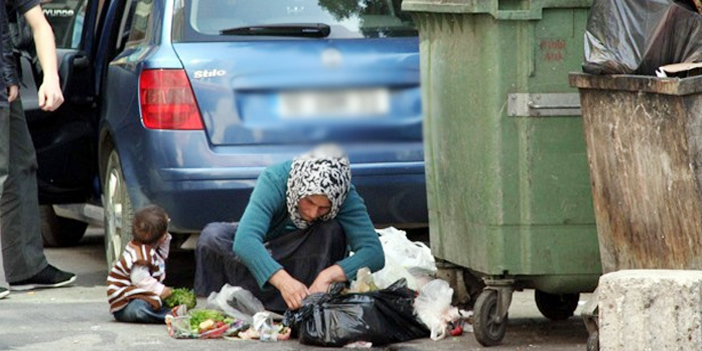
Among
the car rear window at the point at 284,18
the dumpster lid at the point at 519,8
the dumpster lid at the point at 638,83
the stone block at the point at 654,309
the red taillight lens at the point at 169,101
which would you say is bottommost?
the stone block at the point at 654,309

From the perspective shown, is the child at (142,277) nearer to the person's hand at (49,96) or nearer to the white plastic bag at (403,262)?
the person's hand at (49,96)

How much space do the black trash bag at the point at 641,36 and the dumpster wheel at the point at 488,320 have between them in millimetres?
997

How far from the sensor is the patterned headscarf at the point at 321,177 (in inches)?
260

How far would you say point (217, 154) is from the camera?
736 centimetres

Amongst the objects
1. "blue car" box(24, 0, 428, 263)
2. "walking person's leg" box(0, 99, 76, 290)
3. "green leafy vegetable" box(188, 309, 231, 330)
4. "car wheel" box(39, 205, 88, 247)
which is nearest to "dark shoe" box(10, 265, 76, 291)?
"walking person's leg" box(0, 99, 76, 290)

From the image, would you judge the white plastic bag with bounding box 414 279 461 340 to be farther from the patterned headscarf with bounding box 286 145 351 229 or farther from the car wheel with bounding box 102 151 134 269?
the car wheel with bounding box 102 151 134 269

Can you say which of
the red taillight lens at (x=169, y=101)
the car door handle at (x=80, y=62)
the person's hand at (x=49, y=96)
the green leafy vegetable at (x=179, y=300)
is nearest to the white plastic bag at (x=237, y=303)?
the green leafy vegetable at (x=179, y=300)

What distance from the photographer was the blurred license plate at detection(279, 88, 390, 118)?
641cm

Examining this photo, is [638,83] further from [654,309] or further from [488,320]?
[488,320]

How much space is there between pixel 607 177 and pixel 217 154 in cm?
206

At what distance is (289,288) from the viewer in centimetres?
662

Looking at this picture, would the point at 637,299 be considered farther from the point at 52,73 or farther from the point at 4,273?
the point at 4,273

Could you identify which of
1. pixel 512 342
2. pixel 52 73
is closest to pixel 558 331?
pixel 512 342

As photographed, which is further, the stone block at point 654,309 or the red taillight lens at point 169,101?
the red taillight lens at point 169,101
